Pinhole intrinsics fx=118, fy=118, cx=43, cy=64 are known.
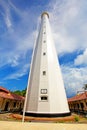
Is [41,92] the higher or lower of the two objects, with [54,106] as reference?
higher

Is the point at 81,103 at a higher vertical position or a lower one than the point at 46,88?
lower

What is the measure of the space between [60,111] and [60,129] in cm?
892

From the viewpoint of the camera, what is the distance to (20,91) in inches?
2505

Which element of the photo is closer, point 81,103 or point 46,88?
point 46,88

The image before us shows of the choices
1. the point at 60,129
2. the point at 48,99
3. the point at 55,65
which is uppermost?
the point at 55,65

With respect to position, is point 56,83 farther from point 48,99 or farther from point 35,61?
point 35,61

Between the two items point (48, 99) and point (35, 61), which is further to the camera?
point (35, 61)

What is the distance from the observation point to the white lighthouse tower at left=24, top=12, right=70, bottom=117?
1705cm

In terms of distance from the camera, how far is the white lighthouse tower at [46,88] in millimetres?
17047

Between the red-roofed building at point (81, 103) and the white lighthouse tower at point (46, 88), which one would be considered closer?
the white lighthouse tower at point (46, 88)

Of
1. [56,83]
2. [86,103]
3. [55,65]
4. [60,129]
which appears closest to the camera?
[60,129]

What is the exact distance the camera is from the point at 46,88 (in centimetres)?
1828

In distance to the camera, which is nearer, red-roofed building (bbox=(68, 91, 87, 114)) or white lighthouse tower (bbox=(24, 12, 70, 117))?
white lighthouse tower (bbox=(24, 12, 70, 117))

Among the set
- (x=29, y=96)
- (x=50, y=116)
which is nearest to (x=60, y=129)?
(x=50, y=116)
